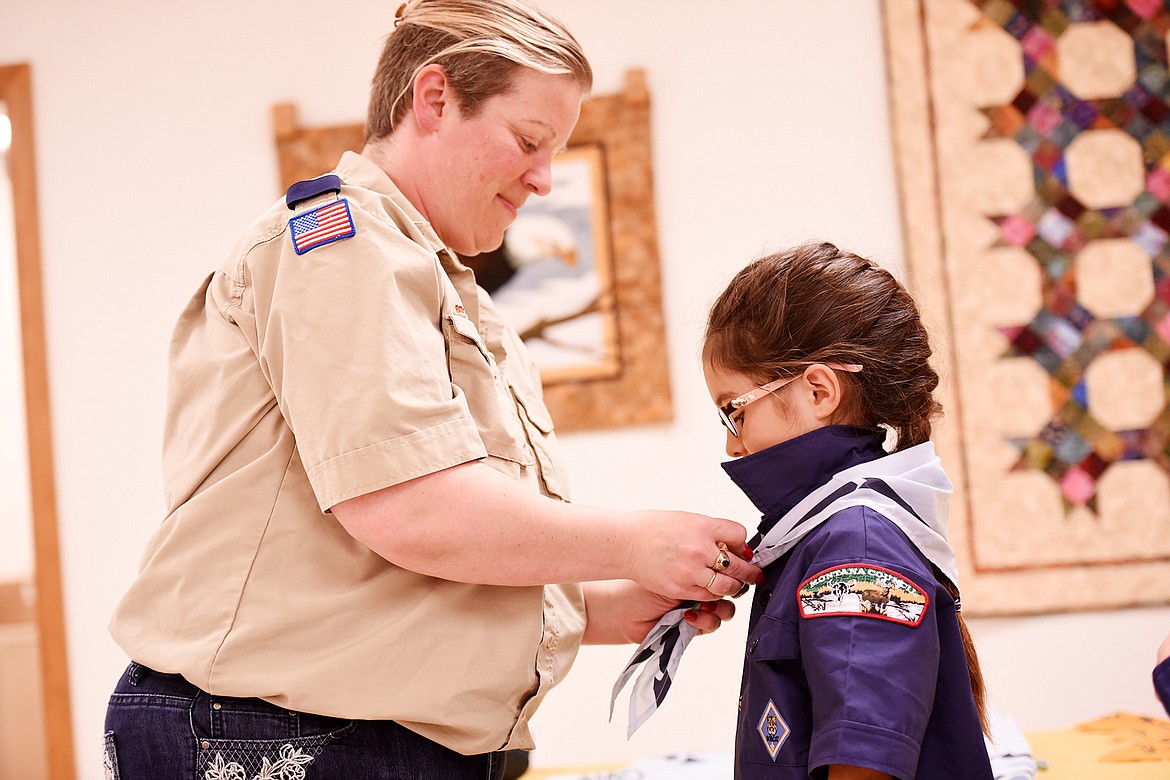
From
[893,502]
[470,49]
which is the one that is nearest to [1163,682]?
[893,502]

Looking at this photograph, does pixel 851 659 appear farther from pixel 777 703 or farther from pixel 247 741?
pixel 247 741

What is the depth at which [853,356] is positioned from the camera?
1262 mm

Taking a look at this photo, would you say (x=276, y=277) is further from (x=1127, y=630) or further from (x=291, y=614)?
(x=1127, y=630)

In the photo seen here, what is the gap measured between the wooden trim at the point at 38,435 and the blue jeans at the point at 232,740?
2.36 metres

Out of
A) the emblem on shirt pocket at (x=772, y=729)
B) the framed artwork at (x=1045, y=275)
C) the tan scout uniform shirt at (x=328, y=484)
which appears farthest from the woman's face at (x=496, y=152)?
the framed artwork at (x=1045, y=275)

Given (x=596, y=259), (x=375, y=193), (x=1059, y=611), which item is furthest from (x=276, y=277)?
(x=1059, y=611)

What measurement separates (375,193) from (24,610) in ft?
14.4

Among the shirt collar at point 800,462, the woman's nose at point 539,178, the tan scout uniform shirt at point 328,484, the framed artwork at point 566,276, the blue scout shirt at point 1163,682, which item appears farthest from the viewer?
the framed artwork at point 566,276

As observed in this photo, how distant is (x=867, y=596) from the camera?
1058mm

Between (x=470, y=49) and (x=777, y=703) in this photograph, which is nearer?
(x=777, y=703)

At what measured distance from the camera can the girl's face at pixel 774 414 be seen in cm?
127

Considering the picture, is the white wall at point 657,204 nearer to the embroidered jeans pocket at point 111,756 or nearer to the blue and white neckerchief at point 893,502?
the blue and white neckerchief at point 893,502

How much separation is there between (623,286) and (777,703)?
2054 millimetres

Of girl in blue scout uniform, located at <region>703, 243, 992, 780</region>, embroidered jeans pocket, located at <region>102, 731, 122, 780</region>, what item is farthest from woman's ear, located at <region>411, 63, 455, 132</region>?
embroidered jeans pocket, located at <region>102, 731, 122, 780</region>
